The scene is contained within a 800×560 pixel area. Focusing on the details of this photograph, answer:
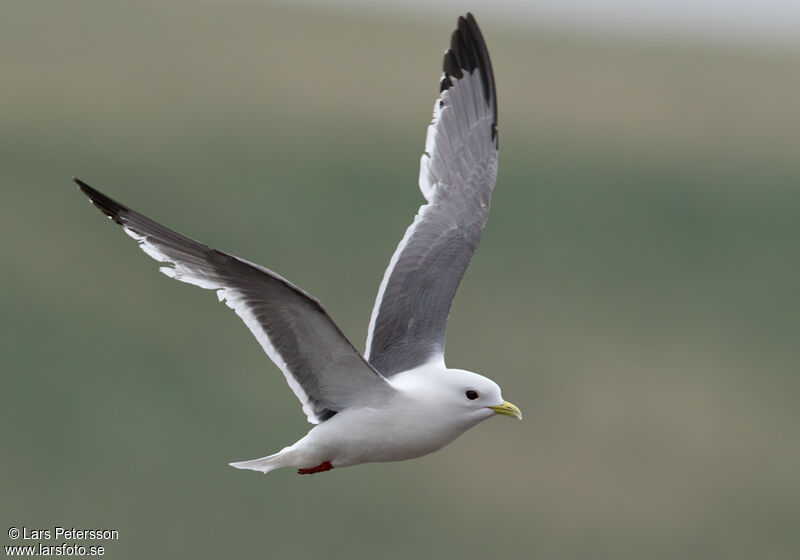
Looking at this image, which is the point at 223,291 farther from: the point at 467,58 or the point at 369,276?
the point at 369,276

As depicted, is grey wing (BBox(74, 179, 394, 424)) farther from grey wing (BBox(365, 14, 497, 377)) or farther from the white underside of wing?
grey wing (BBox(365, 14, 497, 377))

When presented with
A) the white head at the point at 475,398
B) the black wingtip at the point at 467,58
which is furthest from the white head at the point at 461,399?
the black wingtip at the point at 467,58

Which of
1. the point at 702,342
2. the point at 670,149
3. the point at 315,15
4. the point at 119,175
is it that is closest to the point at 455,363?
the point at 702,342

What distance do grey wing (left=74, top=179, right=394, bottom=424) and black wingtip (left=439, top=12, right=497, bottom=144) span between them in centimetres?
344

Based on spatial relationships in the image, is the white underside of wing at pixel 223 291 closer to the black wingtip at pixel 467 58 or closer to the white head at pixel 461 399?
the white head at pixel 461 399

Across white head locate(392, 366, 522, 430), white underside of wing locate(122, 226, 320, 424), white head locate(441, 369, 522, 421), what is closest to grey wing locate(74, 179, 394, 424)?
white underside of wing locate(122, 226, 320, 424)

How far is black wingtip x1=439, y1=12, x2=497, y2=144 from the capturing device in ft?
38.0

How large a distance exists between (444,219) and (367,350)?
145 centimetres

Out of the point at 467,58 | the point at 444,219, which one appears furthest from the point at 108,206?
the point at 467,58

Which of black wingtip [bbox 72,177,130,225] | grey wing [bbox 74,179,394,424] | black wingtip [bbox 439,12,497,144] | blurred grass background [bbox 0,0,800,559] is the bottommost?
grey wing [bbox 74,179,394,424]

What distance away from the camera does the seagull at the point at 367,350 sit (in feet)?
27.2

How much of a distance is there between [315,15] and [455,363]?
909 inches

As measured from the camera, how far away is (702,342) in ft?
125

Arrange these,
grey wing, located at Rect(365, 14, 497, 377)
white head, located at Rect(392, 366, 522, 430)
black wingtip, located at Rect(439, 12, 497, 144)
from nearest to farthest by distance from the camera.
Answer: white head, located at Rect(392, 366, 522, 430) → grey wing, located at Rect(365, 14, 497, 377) → black wingtip, located at Rect(439, 12, 497, 144)
